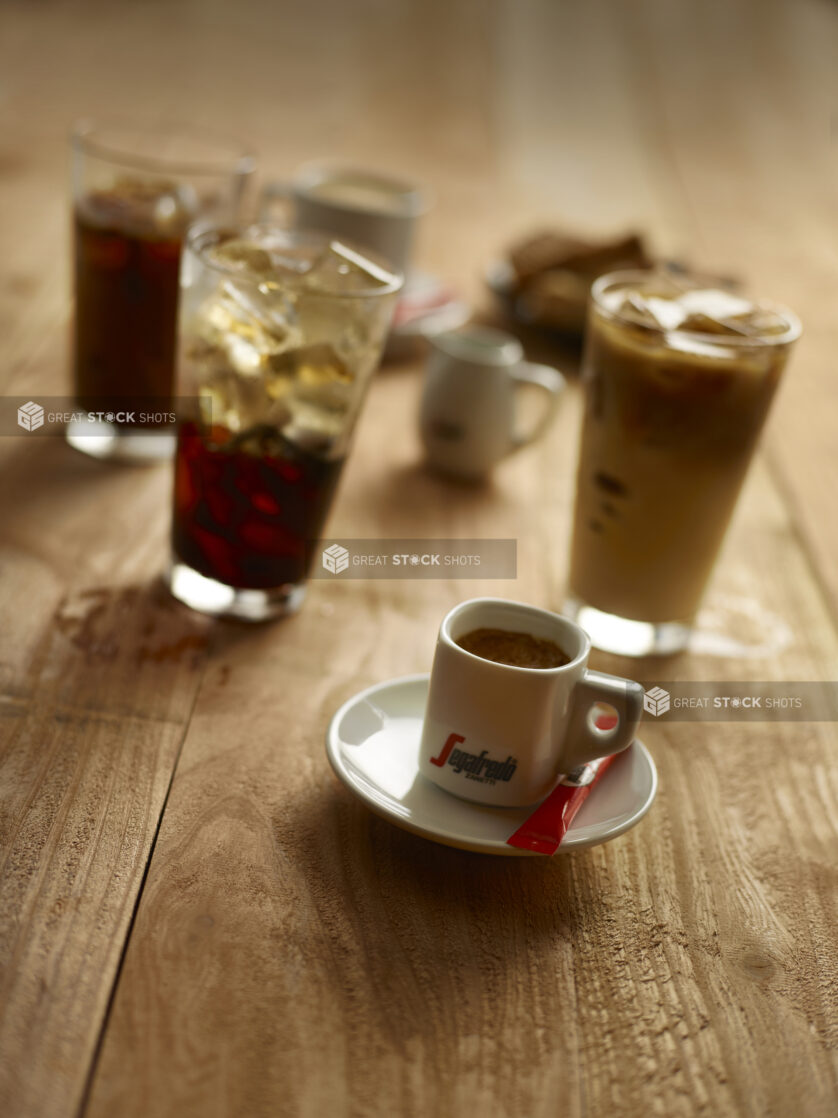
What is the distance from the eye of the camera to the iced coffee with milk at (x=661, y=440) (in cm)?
87

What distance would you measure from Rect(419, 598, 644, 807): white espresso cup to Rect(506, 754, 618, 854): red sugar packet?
11 mm

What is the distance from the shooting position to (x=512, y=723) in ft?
2.27

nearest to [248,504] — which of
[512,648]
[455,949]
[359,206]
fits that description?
[512,648]

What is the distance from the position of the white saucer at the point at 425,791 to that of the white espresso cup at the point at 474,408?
517 mm

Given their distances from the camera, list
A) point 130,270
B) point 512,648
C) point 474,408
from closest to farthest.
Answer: point 512,648, point 130,270, point 474,408

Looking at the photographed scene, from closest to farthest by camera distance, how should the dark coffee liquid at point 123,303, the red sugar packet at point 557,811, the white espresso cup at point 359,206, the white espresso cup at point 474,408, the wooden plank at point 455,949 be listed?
the wooden plank at point 455,949 < the red sugar packet at point 557,811 < the dark coffee liquid at point 123,303 < the white espresso cup at point 474,408 < the white espresso cup at point 359,206

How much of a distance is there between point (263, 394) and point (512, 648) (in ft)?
0.96

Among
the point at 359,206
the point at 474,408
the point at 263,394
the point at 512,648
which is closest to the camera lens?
the point at 512,648

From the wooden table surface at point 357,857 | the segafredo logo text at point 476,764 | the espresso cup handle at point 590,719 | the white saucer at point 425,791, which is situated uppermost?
the espresso cup handle at point 590,719

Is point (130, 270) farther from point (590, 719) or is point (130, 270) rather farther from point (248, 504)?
point (590, 719)

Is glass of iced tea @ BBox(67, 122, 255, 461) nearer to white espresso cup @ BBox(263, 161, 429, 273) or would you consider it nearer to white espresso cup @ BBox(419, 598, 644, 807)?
white espresso cup @ BBox(263, 161, 429, 273)

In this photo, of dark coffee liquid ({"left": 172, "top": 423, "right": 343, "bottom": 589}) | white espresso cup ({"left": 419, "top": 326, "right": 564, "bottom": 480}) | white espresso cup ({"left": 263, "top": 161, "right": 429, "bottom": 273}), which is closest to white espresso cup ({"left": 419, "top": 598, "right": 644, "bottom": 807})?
dark coffee liquid ({"left": 172, "top": 423, "right": 343, "bottom": 589})

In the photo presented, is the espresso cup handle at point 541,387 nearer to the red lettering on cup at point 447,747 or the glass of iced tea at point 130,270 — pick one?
the glass of iced tea at point 130,270

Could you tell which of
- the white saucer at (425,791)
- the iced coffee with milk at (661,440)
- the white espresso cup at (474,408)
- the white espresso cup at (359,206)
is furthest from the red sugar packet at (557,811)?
the white espresso cup at (359,206)
